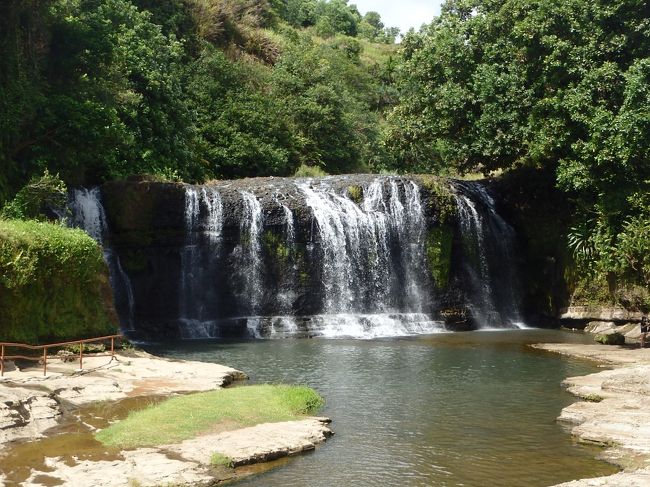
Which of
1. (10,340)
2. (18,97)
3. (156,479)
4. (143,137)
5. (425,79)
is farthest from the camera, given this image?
(425,79)

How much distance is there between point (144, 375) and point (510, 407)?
8.00m

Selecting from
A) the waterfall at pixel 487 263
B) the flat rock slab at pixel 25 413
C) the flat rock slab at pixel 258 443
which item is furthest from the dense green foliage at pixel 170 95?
the flat rock slab at pixel 258 443

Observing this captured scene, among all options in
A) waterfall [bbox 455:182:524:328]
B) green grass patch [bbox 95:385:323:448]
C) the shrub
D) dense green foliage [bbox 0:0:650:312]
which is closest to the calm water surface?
green grass patch [bbox 95:385:323:448]

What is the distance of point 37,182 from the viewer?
23.8 meters

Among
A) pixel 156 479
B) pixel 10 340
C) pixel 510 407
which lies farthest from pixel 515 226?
pixel 156 479

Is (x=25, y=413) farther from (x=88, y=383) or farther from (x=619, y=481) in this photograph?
(x=619, y=481)

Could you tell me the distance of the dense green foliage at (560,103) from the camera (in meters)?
28.0

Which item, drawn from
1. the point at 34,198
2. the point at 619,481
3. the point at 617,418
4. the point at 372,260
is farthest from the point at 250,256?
the point at 619,481

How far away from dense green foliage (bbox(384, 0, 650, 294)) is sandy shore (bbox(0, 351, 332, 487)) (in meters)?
16.9

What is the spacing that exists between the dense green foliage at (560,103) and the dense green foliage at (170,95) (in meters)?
8.99

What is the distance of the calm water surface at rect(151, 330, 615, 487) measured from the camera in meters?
11.4

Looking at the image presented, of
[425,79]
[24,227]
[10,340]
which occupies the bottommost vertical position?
[10,340]

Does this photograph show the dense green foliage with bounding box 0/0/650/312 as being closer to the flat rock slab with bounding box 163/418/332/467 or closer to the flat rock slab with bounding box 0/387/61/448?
the flat rock slab with bounding box 0/387/61/448

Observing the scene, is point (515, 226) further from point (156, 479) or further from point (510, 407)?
point (156, 479)
